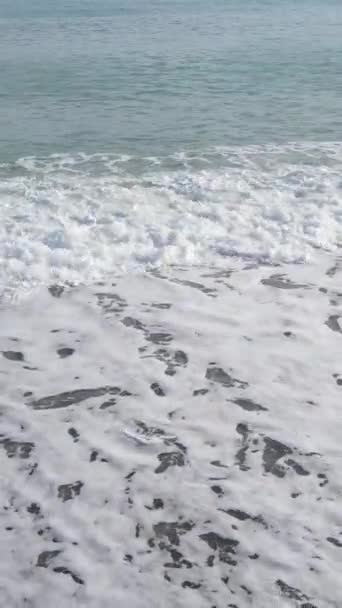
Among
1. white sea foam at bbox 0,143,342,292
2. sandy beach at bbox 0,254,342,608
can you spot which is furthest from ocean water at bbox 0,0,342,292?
sandy beach at bbox 0,254,342,608

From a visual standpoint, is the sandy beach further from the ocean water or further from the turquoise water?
the turquoise water

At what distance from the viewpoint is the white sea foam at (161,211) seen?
22.4 ft

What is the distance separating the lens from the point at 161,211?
8094mm

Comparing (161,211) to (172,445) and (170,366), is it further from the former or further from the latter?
(172,445)

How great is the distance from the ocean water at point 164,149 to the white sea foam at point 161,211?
22 millimetres

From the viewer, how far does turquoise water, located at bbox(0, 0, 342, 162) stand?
11875 millimetres

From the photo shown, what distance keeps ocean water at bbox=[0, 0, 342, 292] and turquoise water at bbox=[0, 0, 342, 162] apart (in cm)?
5

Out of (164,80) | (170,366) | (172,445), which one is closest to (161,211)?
(170,366)

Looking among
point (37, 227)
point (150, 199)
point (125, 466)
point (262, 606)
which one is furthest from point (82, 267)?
point (262, 606)

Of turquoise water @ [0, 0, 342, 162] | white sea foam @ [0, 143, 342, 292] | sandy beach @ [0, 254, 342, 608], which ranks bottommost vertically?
sandy beach @ [0, 254, 342, 608]

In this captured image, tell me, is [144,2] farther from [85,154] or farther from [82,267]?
[82,267]

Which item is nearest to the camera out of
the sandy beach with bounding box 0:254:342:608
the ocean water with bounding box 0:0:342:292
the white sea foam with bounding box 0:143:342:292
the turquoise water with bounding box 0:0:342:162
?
the sandy beach with bounding box 0:254:342:608

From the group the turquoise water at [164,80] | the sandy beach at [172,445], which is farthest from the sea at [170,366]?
the turquoise water at [164,80]

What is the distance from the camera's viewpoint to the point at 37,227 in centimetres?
750
